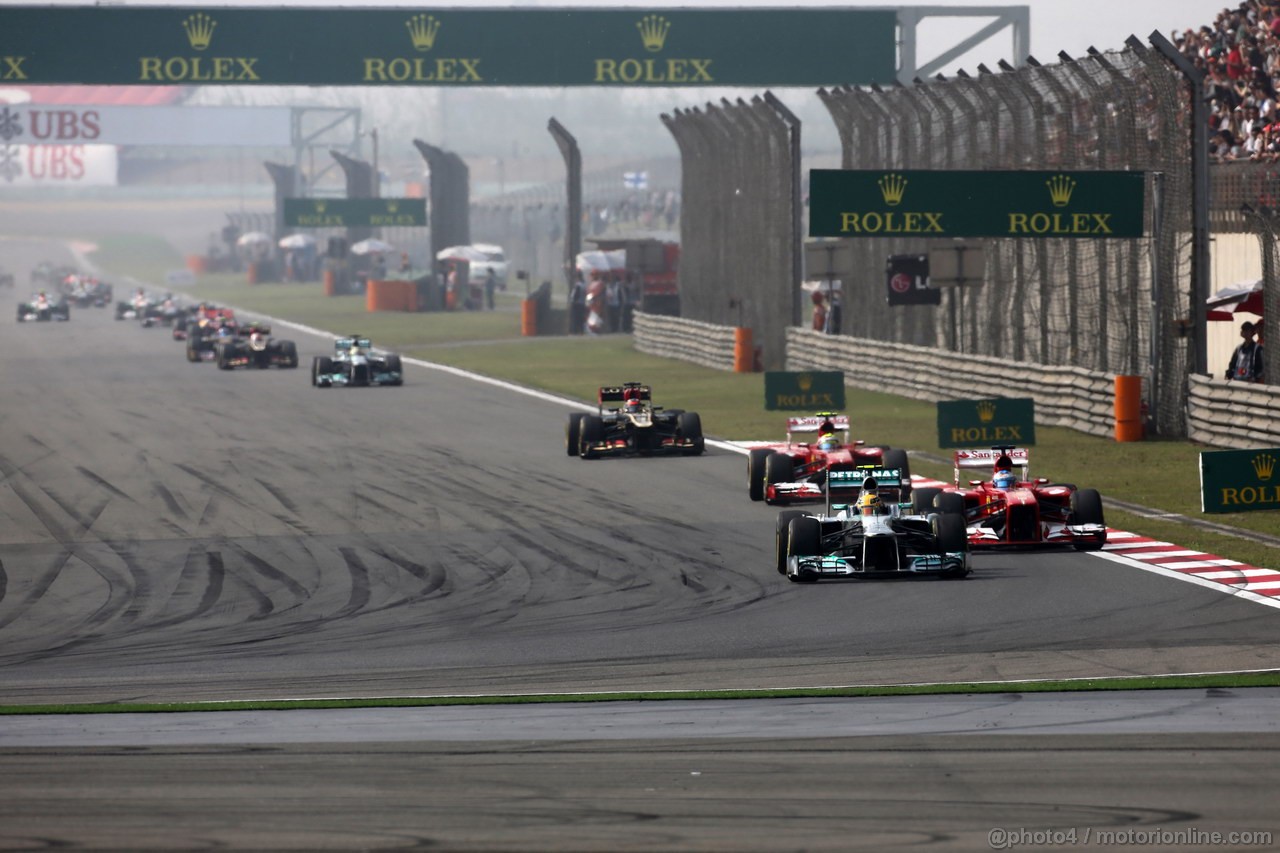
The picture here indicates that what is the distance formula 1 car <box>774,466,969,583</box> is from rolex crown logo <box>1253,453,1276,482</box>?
2.58 meters

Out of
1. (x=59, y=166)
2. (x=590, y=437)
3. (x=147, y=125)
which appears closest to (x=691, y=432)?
(x=590, y=437)

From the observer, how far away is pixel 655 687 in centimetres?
1131

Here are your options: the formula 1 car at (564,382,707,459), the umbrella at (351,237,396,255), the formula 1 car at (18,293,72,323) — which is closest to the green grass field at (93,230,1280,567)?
the formula 1 car at (564,382,707,459)

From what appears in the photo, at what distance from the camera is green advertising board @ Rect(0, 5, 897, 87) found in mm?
41594

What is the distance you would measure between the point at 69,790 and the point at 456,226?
69.5 m

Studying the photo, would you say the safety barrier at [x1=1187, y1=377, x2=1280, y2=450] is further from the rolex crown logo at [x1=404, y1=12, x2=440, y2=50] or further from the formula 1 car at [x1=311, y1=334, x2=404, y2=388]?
the rolex crown logo at [x1=404, y1=12, x2=440, y2=50]

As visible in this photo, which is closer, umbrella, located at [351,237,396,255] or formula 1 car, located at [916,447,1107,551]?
formula 1 car, located at [916,447,1107,551]

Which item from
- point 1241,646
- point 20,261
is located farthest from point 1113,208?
point 20,261

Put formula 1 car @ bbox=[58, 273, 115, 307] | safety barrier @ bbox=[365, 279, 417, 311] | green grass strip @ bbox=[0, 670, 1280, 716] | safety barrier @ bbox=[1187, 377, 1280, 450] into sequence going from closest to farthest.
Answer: green grass strip @ bbox=[0, 670, 1280, 716] < safety barrier @ bbox=[1187, 377, 1280, 450] < safety barrier @ bbox=[365, 279, 417, 311] < formula 1 car @ bbox=[58, 273, 115, 307]

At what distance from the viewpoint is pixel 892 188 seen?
27719mm

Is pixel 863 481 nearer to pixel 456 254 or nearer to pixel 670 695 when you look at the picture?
pixel 670 695

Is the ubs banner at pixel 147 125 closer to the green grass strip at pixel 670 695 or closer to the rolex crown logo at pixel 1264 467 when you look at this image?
the rolex crown logo at pixel 1264 467

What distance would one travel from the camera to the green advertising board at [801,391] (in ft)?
95.1

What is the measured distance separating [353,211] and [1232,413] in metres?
65.8
